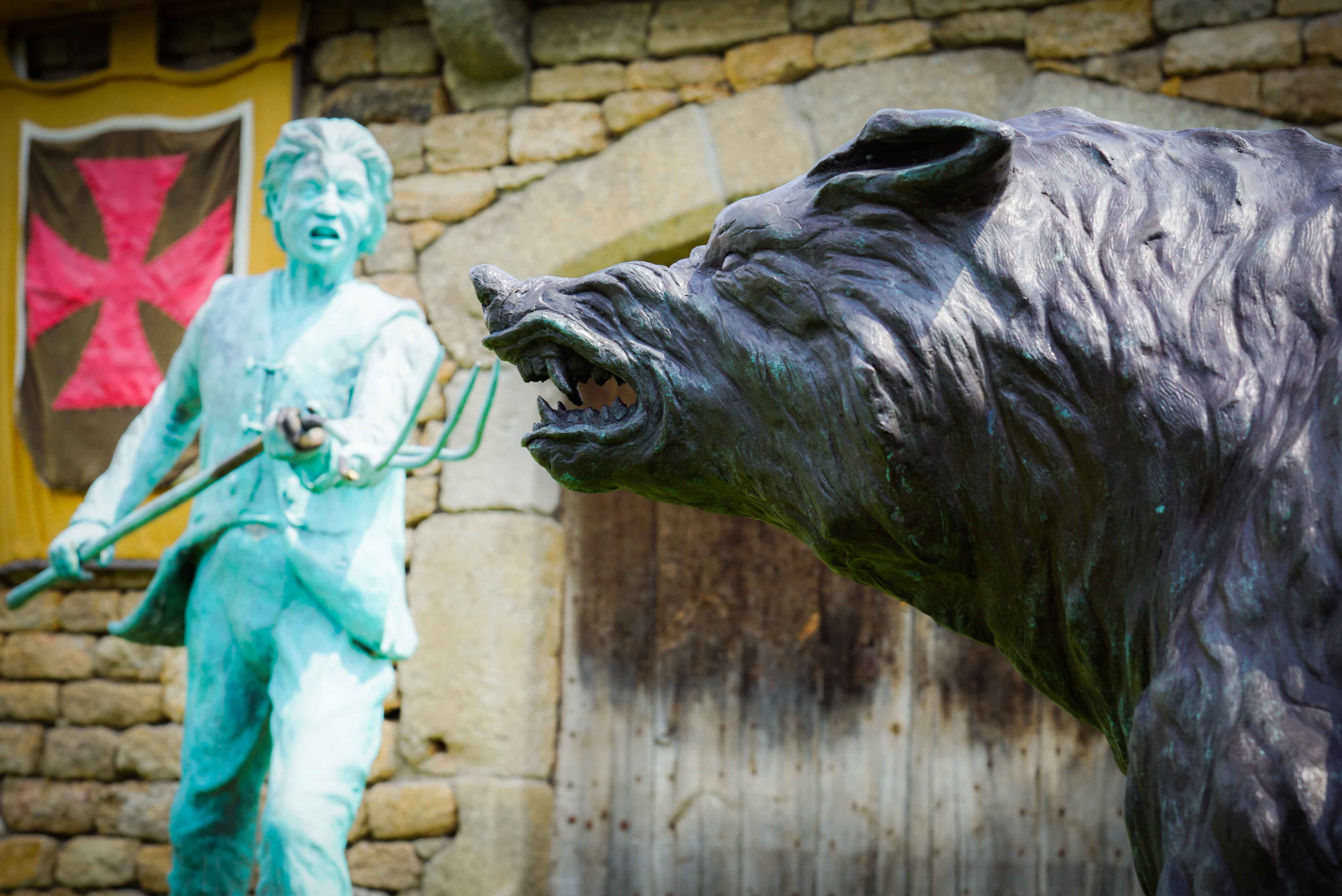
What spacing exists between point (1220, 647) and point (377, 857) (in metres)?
4.05

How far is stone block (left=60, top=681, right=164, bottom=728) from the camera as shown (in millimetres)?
4715

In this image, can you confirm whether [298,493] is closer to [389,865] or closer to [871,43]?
[389,865]

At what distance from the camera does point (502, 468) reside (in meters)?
4.55

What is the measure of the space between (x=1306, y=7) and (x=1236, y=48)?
272mm

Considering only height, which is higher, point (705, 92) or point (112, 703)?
point (705, 92)

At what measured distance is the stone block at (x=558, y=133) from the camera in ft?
15.4

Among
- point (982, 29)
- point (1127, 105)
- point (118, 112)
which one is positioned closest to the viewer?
point (1127, 105)

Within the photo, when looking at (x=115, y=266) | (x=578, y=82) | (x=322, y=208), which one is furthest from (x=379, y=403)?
(x=115, y=266)

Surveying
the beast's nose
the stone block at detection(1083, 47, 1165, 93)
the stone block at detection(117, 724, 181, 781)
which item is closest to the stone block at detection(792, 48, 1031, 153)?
the stone block at detection(1083, 47, 1165, 93)

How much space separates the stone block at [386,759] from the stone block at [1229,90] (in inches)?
144

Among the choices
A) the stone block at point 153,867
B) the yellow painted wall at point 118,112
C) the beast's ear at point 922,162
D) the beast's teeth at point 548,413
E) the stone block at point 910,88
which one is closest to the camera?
the beast's ear at point 922,162

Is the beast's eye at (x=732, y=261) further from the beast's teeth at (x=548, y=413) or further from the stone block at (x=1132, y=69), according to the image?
the stone block at (x=1132, y=69)

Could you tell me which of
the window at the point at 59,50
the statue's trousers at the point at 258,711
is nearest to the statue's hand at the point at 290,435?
the statue's trousers at the point at 258,711

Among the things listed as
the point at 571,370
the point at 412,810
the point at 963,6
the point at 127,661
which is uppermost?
the point at 963,6
